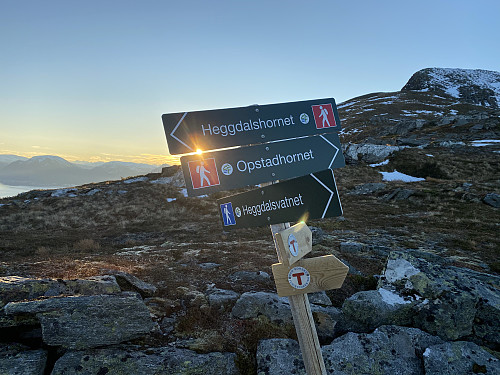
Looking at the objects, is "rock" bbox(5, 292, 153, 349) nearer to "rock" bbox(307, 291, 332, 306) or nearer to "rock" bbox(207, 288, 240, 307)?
"rock" bbox(207, 288, 240, 307)

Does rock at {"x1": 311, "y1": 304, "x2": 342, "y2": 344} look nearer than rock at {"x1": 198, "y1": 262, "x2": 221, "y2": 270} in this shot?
Yes

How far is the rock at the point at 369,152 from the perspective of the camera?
47062mm

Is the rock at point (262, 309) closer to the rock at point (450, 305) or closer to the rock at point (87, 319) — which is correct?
the rock at point (87, 319)

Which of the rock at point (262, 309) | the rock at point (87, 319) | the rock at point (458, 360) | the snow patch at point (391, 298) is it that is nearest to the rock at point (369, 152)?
the snow patch at point (391, 298)

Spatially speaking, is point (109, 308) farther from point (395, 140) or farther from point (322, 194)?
point (395, 140)

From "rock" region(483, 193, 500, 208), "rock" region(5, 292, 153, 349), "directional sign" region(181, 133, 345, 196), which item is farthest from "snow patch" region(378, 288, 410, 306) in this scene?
"rock" region(483, 193, 500, 208)

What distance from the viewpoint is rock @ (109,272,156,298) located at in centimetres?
587

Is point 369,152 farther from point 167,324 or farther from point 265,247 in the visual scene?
point 167,324

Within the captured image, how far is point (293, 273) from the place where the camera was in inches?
125

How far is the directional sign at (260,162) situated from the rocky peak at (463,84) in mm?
143361

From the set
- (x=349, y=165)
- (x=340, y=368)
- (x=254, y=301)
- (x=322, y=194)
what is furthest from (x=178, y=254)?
(x=349, y=165)

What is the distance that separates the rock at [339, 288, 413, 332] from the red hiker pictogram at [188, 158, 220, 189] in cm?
386

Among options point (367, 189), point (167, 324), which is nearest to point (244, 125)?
point (167, 324)

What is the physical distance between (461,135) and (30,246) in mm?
73810
